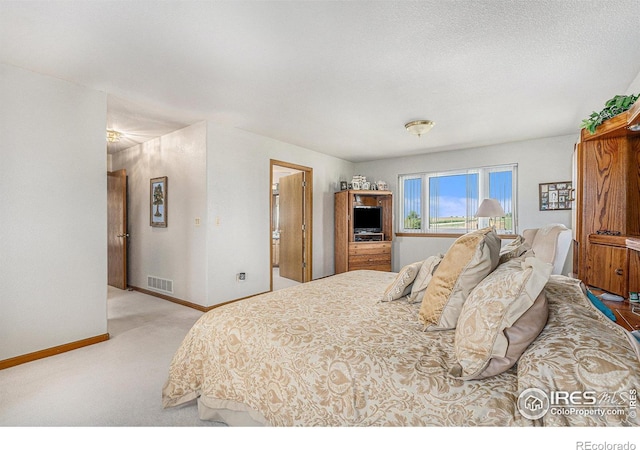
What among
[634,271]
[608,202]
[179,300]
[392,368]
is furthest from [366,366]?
[179,300]

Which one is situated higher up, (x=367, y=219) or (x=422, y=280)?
(x=367, y=219)

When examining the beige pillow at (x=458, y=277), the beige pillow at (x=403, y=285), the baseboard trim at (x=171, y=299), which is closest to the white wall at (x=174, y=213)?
the baseboard trim at (x=171, y=299)

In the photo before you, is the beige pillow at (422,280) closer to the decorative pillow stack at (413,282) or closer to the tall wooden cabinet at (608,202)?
the decorative pillow stack at (413,282)

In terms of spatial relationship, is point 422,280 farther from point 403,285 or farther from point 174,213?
point 174,213

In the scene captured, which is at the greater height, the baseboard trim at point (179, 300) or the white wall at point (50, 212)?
the white wall at point (50, 212)

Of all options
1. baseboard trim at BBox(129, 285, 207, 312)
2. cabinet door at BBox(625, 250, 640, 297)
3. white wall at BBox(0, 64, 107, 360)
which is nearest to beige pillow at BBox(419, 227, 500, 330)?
cabinet door at BBox(625, 250, 640, 297)

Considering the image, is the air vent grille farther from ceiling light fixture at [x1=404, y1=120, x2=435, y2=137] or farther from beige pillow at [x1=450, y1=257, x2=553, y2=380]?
beige pillow at [x1=450, y1=257, x2=553, y2=380]

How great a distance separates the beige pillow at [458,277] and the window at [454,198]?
4212mm

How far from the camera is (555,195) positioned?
4.64 metres

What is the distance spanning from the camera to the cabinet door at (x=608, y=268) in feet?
4.98

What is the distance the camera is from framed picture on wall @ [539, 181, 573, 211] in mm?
4562

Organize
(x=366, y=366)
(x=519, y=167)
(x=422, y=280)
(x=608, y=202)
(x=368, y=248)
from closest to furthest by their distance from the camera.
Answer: (x=366, y=366)
(x=608, y=202)
(x=422, y=280)
(x=519, y=167)
(x=368, y=248)

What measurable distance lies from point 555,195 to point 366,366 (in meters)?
4.94

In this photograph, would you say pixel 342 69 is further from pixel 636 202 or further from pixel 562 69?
pixel 636 202
